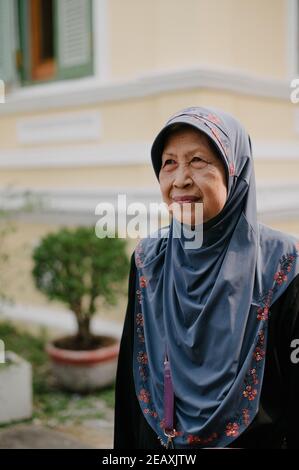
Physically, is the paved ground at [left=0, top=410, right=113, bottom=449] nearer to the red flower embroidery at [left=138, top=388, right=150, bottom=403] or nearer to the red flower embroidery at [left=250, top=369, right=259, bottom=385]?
the red flower embroidery at [left=138, top=388, right=150, bottom=403]

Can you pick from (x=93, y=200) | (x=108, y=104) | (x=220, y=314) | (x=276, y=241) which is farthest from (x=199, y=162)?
(x=108, y=104)

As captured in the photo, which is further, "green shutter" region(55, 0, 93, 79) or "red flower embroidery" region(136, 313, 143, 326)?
"green shutter" region(55, 0, 93, 79)

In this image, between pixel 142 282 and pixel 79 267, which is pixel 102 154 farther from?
pixel 142 282

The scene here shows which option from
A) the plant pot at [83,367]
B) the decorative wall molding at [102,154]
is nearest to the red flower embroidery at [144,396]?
the plant pot at [83,367]

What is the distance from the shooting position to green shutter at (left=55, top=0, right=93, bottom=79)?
214 inches

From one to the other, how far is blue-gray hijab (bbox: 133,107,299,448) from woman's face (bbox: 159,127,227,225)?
4 cm

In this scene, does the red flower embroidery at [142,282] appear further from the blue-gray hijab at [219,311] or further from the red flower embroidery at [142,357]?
the red flower embroidery at [142,357]

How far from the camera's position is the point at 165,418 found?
5.49 ft

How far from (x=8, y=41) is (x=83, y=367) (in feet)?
11.5

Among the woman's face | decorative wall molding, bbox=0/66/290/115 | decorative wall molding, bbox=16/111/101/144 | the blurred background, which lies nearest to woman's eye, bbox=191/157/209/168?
the woman's face

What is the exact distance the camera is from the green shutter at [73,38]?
5441 millimetres

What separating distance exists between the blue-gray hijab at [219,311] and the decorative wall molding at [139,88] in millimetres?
3048

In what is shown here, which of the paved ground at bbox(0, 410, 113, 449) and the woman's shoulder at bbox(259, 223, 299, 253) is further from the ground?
the woman's shoulder at bbox(259, 223, 299, 253)
